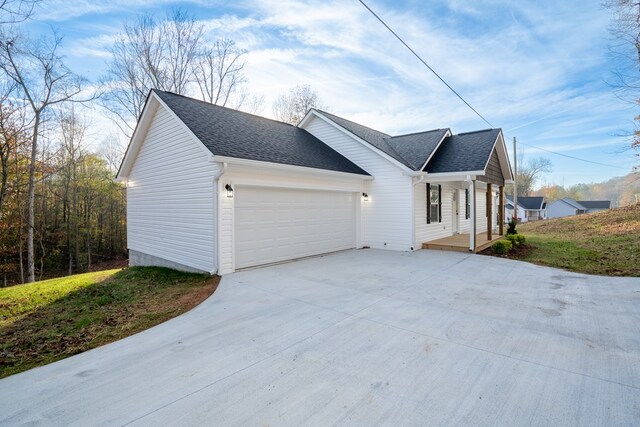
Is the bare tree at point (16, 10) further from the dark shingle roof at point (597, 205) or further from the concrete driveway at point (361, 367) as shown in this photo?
the dark shingle roof at point (597, 205)

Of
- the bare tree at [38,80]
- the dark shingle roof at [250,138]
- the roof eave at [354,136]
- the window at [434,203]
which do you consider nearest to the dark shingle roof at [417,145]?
the roof eave at [354,136]

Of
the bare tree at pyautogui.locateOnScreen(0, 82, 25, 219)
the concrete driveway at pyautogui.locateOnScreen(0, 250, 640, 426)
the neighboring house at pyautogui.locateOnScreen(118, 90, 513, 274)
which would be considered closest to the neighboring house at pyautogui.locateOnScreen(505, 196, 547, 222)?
the neighboring house at pyautogui.locateOnScreen(118, 90, 513, 274)

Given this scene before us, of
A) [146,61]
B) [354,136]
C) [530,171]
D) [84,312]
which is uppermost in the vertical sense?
[146,61]

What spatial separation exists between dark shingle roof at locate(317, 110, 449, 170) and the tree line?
1123 cm

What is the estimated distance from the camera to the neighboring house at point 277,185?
739 cm

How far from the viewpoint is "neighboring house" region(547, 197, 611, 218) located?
49781 millimetres

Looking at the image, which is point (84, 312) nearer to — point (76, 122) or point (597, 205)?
point (76, 122)

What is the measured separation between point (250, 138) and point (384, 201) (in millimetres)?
5270

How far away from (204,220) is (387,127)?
1564 centimetres

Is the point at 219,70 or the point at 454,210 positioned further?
the point at 219,70

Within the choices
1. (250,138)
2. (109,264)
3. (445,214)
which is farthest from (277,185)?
(109,264)

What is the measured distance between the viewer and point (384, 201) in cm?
1081

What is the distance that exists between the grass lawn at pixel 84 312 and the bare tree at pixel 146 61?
12733 mm

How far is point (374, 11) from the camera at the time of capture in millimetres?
6707
